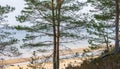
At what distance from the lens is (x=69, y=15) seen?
70.9 feet

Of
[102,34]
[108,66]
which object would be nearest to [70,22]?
[102,34]

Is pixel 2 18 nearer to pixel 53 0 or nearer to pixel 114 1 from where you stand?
pixel 53 0

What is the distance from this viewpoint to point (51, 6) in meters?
21.3

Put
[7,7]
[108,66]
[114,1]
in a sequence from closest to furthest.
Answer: [108,66] < [7,7] < [114,1]

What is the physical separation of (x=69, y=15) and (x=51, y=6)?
1.31 metres

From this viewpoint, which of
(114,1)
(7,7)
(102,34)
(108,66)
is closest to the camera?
(108,66)

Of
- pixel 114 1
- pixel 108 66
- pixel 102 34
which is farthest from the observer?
pixel 102 34

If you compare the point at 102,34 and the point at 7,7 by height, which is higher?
the point at 7,7

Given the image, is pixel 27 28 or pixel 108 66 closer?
pixel 108 66

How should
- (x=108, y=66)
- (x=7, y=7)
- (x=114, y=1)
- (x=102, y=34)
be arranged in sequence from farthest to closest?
(x=102, y=34) < (x=114, y=1) < (x=7, y=7) < (x=108, y=66)

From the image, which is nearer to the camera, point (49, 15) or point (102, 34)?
point (49, 15)

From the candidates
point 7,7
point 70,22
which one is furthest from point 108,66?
point 70,22

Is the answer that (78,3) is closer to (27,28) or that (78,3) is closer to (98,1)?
(98,1)

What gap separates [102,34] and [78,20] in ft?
11.7
